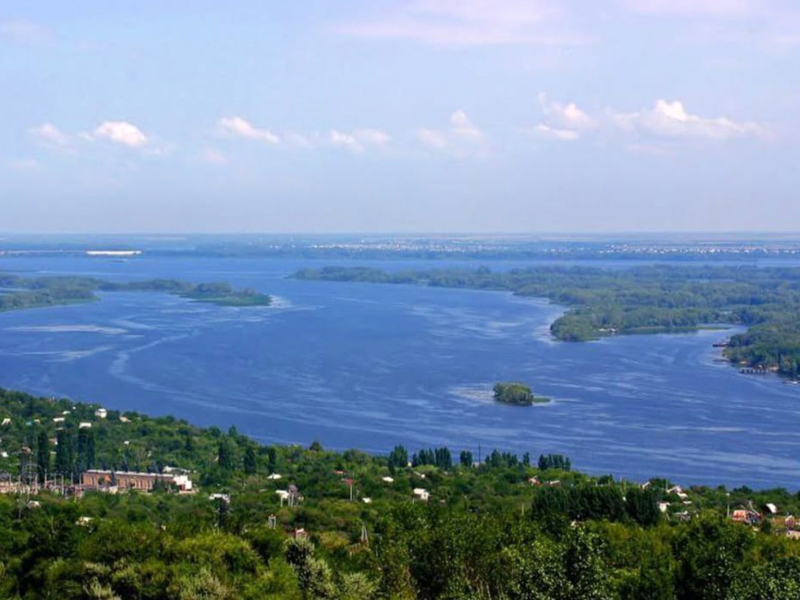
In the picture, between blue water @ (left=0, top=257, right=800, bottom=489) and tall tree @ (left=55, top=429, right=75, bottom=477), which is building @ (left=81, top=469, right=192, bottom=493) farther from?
blue water @ (left=0, top=257, right=800, bottom=489)

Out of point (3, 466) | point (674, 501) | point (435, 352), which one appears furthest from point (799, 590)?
point (435, 352)

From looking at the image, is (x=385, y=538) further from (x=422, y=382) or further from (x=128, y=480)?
(x=422, y=382)

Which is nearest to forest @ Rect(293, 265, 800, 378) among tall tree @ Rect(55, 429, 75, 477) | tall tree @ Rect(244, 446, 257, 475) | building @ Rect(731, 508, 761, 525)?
building @ Rect(731, 508, 761, 525)

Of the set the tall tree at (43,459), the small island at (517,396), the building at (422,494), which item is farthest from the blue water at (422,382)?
the tall tree at (43,459)

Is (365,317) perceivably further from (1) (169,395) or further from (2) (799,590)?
(2) (799,590)

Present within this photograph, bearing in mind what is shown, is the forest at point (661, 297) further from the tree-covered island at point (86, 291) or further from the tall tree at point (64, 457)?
the tall tree at point (64, 457)

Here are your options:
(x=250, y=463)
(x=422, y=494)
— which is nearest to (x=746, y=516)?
(x=422, y=494)
